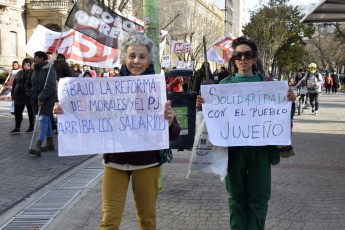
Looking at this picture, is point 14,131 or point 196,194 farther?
point 14,131

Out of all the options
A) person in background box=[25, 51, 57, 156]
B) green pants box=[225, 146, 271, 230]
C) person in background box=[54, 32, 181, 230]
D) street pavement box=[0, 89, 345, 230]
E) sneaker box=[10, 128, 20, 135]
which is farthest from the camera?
sneaker box=[10, 128, 20, 135]

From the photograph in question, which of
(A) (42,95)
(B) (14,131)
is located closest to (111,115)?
(A) (42,95)

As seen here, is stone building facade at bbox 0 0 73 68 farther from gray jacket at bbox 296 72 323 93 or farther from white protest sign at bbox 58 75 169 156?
white protest sign at bbox 58 75 169 156

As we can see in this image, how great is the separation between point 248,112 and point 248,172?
→ 0.50 m

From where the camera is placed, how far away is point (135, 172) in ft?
9.82

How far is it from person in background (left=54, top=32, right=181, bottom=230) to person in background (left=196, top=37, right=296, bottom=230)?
2.06 feet

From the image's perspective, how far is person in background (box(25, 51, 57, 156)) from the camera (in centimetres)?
774

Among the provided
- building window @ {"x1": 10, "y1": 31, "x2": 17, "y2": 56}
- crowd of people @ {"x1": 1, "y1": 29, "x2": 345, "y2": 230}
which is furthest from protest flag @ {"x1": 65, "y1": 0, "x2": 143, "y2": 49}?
building window @ {"x1": 10, "y1": 31, "x2": 17, "y2": 56}

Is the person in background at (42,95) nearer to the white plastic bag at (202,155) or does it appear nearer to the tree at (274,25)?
the white plastic bag at (202,155)

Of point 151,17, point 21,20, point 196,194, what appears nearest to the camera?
point 151,17

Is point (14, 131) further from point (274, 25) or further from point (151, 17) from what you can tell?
point (274, 25)

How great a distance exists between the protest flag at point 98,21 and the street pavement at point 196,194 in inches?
85.7

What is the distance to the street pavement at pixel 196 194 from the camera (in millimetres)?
4238

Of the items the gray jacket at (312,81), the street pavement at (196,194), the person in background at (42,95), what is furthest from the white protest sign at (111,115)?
the gray jacket at (312,81)
